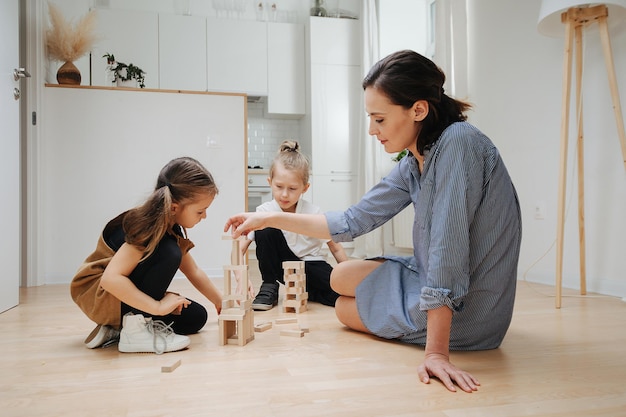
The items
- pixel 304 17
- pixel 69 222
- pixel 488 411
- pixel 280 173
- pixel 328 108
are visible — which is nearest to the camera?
pixel 488 411

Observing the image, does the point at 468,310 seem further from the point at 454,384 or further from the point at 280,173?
the point at 280,173

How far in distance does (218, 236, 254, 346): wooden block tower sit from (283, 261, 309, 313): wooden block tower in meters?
0.55

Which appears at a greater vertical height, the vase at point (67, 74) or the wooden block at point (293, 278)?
the vase at point (67, 74)

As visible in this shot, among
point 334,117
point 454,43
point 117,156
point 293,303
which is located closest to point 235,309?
point 293,303

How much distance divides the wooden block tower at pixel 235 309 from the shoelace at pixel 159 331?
15 centimetres

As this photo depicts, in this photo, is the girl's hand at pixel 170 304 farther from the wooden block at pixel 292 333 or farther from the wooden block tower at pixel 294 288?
the wooden block tower at pixel 294 288

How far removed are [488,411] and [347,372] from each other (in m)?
0.35

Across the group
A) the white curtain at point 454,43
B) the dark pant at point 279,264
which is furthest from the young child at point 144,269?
the white curtain at point 454,43

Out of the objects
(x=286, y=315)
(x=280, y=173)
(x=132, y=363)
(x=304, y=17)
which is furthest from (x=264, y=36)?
(x=132, y=363)

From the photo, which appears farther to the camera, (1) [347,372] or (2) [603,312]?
(2) [603,312]

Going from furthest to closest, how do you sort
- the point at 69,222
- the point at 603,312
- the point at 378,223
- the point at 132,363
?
the point at 69,222 → the point at 603,312 → the point at 378,223 → the point at 132,363

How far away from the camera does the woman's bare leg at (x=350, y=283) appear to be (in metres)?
1.60

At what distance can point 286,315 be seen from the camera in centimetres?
207

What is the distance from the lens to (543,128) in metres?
2.99
